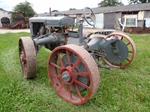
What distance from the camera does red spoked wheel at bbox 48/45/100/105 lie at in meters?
2.15

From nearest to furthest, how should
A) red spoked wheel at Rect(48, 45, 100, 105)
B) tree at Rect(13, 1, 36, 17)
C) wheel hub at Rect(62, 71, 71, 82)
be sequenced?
red spoked wheel at Rect(48, 45, 100, 105) → wheel hub at Rect(62, 71, 71, 82) → tree at Rect(13, 1, 36, 17)

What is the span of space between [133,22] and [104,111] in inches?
567

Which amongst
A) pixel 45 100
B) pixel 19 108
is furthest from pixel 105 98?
pixel 19 108

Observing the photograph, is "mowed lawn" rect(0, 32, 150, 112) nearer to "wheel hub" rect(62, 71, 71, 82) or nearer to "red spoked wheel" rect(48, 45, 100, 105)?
"red spoked wheel" rect(48, 45, 100, 105)

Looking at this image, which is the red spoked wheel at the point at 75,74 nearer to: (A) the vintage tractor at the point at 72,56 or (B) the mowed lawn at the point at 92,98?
(A) the vintage tractor at the point at 72,56

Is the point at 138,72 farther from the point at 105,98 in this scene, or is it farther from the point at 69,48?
the point at 69,48

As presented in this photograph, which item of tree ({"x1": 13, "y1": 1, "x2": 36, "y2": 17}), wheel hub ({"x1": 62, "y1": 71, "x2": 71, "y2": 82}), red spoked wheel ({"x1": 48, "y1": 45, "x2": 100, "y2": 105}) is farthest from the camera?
tree ({"x1": 13, "y1": 1, "x2": 36, "y2": 17})

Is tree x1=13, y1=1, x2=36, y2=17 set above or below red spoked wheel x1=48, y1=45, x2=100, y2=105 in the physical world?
above

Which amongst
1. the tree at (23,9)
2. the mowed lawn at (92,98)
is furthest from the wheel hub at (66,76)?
the tree at (23,9)

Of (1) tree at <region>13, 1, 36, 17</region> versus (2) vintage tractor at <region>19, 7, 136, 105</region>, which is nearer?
(2) vintage tractor at <region>19, 7, 136, 105</region>

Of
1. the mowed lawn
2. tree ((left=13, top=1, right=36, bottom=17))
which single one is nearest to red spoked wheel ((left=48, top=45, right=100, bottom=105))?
the mowed lawn

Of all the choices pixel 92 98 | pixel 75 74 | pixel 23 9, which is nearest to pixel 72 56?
pixel 75 74

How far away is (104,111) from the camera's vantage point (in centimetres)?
237

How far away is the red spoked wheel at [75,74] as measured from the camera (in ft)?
7.04
